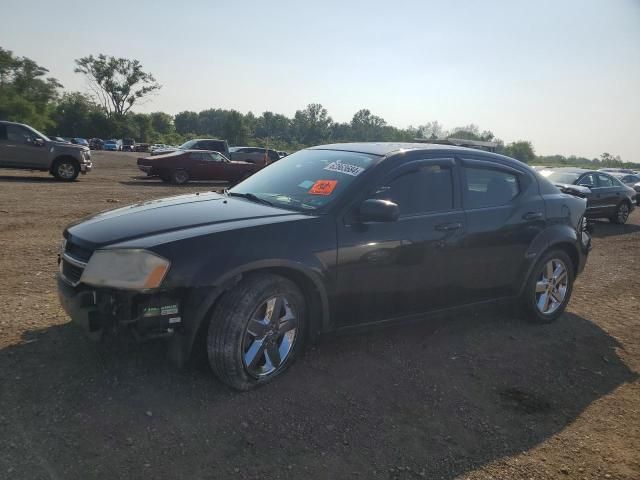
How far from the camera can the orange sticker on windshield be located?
3.65m

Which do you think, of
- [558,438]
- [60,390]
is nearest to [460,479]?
[558,438]

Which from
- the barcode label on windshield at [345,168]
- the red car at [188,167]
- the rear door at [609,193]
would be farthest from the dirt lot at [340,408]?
the red car at [188,167]

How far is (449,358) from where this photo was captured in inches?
154

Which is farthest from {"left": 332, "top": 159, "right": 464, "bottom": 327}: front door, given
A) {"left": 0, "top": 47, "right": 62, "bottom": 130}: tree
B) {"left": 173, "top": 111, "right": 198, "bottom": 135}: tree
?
{"left": 173, "top": 111, "right": 198, "bottom": 135}: tree

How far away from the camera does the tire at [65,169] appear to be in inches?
638

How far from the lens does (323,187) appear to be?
3.72 m

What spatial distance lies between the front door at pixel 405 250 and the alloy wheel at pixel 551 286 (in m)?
1.27

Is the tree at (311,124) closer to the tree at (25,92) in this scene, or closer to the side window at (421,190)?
the tree at (25,92)

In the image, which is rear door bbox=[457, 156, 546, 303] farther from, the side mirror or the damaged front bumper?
the damaged front bumper

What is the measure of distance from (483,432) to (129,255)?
7.69 ft

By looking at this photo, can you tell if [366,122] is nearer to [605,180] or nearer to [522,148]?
[522,148]

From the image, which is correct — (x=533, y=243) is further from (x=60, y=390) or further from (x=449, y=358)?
(x=60, y=390)

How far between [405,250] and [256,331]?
4.16 ft

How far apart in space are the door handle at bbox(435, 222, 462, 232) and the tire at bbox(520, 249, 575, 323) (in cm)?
114
